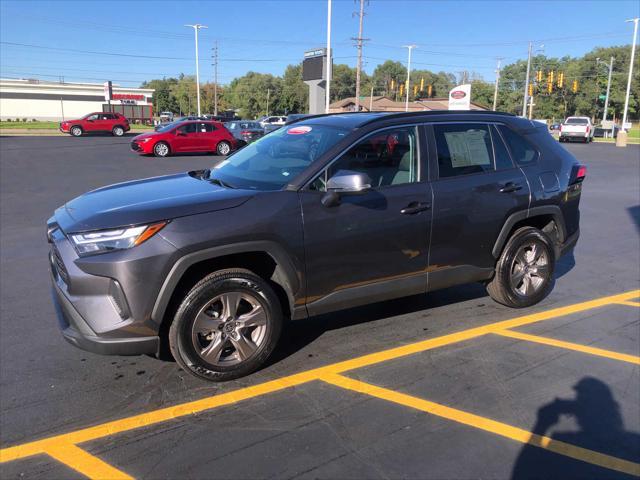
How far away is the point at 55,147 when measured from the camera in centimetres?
2491

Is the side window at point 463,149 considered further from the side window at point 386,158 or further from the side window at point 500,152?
the side window at point 386,158

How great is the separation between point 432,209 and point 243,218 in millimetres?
1600

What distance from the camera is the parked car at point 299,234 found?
3207 millimetres

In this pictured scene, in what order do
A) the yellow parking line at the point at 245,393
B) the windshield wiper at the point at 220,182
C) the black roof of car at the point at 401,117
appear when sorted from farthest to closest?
the black roof of car at the point at 401,117 → the windshield wiper at the point at 220,182 → the yellow parking line at the point at 245,393

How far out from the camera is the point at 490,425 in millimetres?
3127

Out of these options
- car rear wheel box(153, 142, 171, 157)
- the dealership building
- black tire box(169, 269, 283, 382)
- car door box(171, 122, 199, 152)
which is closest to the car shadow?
black tire box(169, 269, 283, 382)

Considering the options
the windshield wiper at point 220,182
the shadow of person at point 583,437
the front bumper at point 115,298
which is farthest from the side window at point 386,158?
the shadow of person at point 583,437

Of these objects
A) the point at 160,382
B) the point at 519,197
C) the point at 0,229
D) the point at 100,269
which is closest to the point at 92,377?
the point at 160,382

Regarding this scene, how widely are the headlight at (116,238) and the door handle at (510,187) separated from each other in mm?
3015

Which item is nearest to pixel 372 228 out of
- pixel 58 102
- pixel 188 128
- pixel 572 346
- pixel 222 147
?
pixel 572 346

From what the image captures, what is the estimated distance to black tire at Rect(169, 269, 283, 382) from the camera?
11.0ft

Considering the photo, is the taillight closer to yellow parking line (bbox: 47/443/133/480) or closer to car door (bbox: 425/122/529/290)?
car door (bbox: 425/122/529/290)

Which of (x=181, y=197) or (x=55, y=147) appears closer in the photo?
(x=181, y=197)

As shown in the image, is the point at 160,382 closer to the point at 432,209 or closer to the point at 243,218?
the point at 243,218
